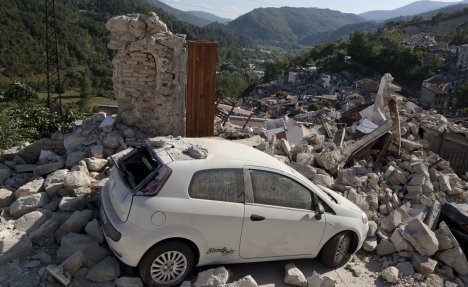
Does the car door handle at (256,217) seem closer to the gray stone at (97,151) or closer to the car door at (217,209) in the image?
the car door at (217,209)

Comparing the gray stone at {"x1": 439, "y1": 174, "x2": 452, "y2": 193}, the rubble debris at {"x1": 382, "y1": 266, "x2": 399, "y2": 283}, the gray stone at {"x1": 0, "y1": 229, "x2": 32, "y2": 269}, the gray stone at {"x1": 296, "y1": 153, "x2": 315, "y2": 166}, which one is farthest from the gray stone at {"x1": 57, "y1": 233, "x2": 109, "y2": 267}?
the gray stone at {"x1": 439, "y1": 174, "x2": 452, "y2": 193}

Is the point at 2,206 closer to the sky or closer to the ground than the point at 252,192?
closer to the ground

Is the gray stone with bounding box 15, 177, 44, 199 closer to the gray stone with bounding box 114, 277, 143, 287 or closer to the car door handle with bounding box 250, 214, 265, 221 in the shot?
the gray stone with bounding box 114, 277, 143, 287

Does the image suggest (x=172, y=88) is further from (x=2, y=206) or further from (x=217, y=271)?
(x=217, y=271)

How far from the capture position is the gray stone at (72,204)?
538 cm

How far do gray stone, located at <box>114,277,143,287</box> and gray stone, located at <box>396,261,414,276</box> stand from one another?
Result: 3.69m

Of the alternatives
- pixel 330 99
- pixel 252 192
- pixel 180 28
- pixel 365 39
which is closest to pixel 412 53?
pixel 365 39

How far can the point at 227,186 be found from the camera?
442cm

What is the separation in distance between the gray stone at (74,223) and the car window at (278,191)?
237 centimetres

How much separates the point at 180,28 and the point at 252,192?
107m

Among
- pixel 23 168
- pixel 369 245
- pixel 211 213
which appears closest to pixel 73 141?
pixel 23 168

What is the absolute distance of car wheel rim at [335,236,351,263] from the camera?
524 cm

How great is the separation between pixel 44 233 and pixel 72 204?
566mm

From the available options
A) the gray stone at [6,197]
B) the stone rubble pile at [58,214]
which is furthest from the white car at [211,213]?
the gray stone at [6,197]
